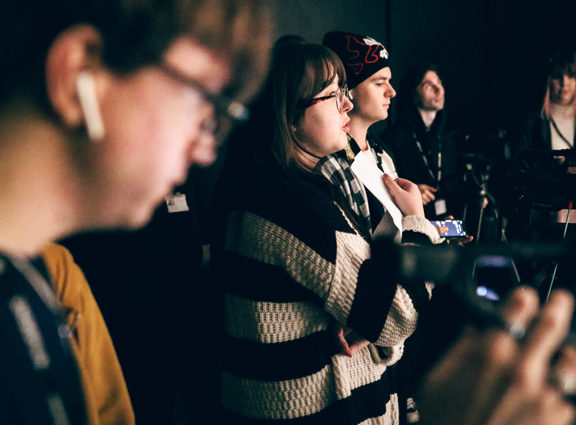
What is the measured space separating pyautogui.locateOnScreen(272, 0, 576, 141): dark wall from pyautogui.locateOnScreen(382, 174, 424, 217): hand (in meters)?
2.38

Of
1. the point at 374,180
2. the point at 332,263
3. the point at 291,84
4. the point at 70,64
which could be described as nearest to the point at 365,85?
the point at 374,180

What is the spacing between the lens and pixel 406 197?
1309 millimetres

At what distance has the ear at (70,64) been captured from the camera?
388mm

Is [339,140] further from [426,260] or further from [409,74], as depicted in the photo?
[409,74]

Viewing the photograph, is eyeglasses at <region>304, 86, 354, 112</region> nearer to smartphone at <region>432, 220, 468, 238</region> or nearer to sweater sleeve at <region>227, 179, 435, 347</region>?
sweater sleeve at <region>227, 179, 435, 347</region>

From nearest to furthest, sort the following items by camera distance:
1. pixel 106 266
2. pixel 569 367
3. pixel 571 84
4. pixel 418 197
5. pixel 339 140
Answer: pixel 569 367
pixel 339 140
pixel 418 197
pixel 106 266
pixel 571 84

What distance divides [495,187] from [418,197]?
2.57 meters

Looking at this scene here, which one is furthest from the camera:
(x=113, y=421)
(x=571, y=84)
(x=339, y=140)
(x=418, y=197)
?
(x=571, y=84)

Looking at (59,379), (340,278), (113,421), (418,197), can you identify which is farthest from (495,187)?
(59,379)

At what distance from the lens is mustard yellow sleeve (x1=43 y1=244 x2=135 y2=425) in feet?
2.84

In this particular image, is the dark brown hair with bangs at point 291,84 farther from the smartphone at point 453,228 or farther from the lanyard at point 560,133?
the lanyard at point 560,133

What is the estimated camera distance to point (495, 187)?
3496 mm

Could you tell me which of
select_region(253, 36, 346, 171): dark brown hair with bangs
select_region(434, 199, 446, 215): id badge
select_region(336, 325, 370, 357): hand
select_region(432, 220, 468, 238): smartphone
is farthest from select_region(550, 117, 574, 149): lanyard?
select_region(336, 325, 370, 357): hand

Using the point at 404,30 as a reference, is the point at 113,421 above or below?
below
